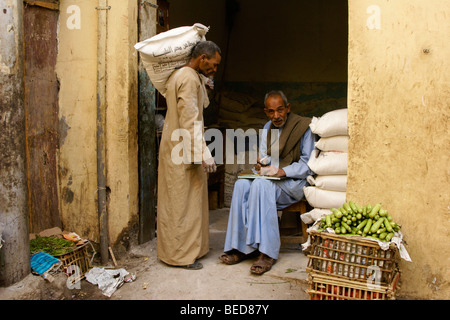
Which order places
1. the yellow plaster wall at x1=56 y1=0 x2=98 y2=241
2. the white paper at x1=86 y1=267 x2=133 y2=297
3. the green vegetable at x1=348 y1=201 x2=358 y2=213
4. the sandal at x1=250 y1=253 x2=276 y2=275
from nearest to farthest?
1. the green vegetable at x1=348 y1=201 x2=358 y2=213
2. the white paper at x1=86 y1=267 x2=133 y2=297
3. the sandal at x1=250 y1=253 x2=276 y2=275
4. the yellow plaster wall at x1=56 y1=0 x2=98 y2=241

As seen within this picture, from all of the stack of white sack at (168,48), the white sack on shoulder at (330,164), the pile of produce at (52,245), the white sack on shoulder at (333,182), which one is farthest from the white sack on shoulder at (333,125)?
the pile of produce at (52,245)

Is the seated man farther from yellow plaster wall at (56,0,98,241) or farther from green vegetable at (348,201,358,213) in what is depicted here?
yellow plaster wall at (56,0,98,241)

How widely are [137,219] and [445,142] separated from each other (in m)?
2.68

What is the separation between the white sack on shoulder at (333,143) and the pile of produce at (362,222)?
0.82 metres

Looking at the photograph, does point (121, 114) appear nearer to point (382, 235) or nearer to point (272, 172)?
point (272, 172)

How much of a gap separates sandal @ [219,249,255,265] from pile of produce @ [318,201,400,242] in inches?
43.7

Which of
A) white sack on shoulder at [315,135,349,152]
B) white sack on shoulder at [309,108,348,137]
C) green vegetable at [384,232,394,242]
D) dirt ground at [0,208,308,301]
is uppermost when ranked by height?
white sack on shoulder at [309,108,348,137]

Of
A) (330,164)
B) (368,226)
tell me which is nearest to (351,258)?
(368,226)

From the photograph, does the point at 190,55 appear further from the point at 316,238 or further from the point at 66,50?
the point at 316,238

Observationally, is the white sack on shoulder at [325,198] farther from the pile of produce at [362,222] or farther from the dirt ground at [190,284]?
the pile of produce at [362,222]

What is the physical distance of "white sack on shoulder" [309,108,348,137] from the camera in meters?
3.70

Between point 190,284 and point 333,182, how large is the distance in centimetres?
143

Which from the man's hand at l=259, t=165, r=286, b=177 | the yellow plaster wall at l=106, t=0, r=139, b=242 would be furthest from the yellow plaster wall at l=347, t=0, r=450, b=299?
the yellow plaster wall at l=106, t=0, r=139, b=242

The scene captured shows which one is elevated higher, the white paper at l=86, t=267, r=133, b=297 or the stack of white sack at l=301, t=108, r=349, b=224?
the stack of white sack at l=301, t=108, r=349, b=224
